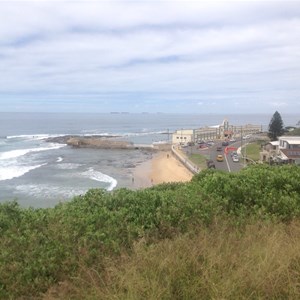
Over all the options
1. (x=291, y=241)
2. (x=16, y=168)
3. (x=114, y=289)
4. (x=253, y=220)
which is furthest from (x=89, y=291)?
(x=16, y=168)

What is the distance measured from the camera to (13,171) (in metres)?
38.4

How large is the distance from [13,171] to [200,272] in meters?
37.8

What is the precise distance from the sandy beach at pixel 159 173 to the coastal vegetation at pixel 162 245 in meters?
25.4

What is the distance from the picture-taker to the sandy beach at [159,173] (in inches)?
1367

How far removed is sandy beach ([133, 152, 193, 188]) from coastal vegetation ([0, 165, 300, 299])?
2539 centimetres

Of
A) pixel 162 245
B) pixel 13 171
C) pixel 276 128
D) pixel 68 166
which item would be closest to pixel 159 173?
pixel 68 166

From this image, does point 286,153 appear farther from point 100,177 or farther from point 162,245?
point 162,245

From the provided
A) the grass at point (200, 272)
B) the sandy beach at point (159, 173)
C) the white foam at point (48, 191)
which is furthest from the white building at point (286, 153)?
the grass at point (200, 272)

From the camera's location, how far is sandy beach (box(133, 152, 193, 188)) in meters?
34.7

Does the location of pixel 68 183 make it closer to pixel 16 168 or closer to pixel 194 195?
pixel 16 168

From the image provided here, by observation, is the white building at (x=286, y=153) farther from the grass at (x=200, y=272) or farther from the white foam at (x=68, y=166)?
the grass at (x=200, y=272)

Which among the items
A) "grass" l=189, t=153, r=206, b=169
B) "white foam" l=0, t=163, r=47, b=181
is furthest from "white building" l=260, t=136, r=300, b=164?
"white foam" l=0, t=163, r=47, b=181

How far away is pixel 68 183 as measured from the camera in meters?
32.5

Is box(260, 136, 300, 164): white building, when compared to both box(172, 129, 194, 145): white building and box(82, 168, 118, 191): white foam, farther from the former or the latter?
box(172, 129, 194, 145): white building
